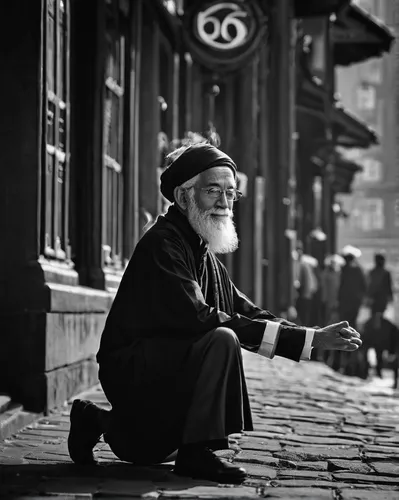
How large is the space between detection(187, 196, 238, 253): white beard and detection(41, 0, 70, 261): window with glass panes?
2.23m

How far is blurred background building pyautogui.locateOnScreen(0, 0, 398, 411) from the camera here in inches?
295

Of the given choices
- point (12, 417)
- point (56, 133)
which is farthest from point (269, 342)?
point (56, 133)

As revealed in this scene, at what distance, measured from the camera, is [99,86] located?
377 inches

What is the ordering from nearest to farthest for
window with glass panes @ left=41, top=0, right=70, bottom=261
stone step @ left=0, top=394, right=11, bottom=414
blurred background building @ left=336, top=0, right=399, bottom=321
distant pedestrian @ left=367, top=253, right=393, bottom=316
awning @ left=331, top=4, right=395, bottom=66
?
stone step @ left=0, top=394, right=11, bottom=414
window with glass panes @ left=41, top=0, right=70, bottom=261
distant pedestrian @ left=367, top=253, right=393, bottom=316
awning @ left=331, top=4, right=395, bottom=66
blurred background building @ left=336, top=0, right=399, bottom=321

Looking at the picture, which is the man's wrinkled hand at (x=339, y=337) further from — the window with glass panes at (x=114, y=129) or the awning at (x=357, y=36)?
the awning at (x=357, y=36)

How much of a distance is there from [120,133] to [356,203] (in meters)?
84.5

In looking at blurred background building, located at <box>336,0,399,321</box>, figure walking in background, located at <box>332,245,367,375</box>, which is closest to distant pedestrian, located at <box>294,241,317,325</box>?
figure walking in background, located at <box>332,245,367,375</box>

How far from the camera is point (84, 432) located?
5664 millimetres

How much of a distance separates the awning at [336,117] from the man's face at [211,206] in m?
20.0

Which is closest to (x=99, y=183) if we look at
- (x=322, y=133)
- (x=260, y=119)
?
(x=260, y=119)

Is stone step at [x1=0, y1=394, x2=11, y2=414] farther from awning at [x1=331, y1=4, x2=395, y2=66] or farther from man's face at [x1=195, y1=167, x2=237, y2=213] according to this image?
awning at [x1=331, y1=4, x2=395, y2=66]

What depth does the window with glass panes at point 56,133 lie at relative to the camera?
775 cm

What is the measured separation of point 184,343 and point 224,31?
9232 millimetres

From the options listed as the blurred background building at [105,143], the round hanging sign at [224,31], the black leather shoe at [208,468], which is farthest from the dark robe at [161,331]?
the round hanging sign at [224,31]
